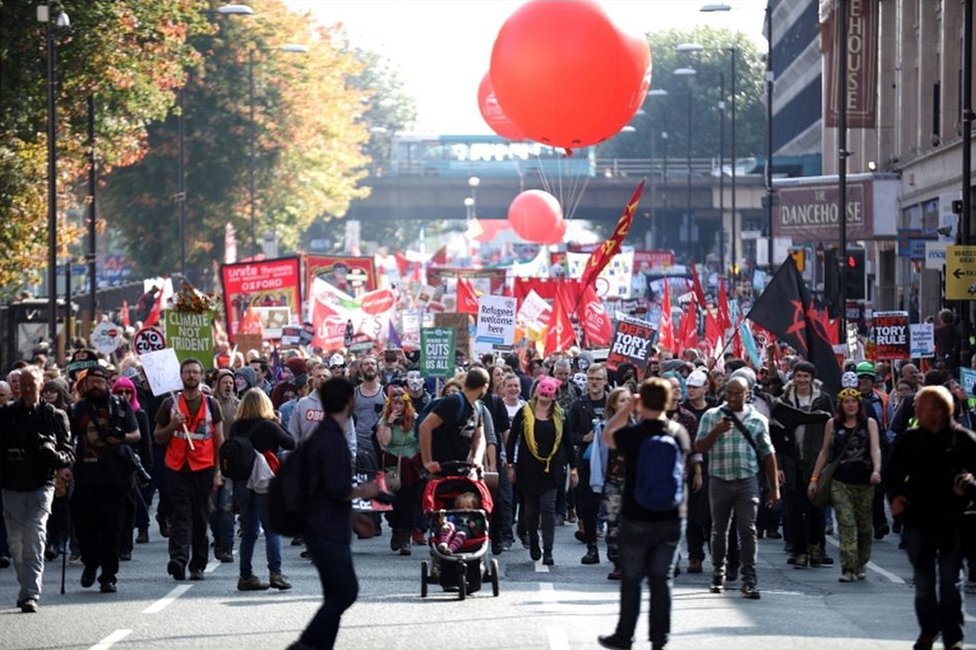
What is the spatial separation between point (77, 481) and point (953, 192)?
29944 millimetres

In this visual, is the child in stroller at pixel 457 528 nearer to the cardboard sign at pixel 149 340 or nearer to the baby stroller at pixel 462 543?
the baby stroller at pixel 462 543

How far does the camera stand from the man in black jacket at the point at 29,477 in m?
15.9

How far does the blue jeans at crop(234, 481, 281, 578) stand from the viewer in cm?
1722

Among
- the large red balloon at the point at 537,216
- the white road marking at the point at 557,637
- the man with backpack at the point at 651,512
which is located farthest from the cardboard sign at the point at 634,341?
the large red balloon at the point at 537,216

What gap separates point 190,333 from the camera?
83.3ft

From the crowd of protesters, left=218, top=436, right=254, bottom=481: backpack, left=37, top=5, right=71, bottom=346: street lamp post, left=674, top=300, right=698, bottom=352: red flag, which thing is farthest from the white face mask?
left=674, top=300, right=698, bottom=352: red flag

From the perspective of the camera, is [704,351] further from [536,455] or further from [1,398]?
[1,398]

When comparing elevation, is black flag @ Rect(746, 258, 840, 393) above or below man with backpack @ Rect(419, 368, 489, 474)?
above

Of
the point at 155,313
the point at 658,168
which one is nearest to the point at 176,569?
the point at 155,313

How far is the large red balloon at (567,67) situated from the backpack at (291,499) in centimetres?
1363

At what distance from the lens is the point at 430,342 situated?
2859 cm

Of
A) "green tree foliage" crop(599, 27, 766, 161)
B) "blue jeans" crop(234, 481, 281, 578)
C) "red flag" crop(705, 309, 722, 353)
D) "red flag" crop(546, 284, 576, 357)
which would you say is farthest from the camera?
"green tree foliage" crop(599, 27, 766, 161)

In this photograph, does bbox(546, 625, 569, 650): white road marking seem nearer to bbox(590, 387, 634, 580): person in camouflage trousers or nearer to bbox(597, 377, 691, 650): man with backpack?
bbox(597, 377, 691, 650): man with backpack

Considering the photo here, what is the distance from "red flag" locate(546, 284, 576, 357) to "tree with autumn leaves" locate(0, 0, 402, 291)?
9340 millimetres
